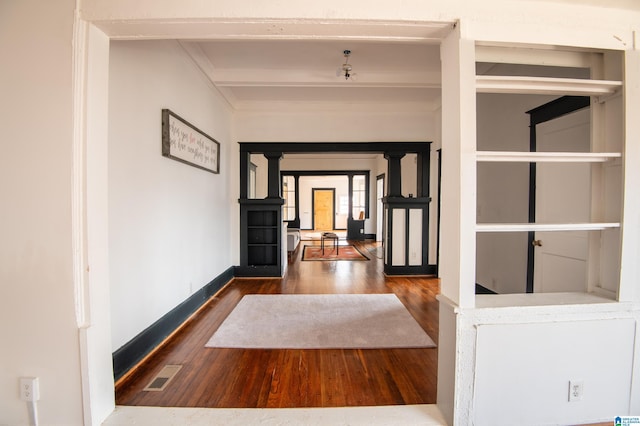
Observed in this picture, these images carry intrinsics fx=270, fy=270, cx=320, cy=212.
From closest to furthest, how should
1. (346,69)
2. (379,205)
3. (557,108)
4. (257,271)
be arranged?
(557,108) → (346,69) → (257,271) → (379,205)

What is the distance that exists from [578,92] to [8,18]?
2964 millimetres

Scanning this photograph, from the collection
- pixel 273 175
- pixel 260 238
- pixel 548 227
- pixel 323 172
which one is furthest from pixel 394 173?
pixel 323 172

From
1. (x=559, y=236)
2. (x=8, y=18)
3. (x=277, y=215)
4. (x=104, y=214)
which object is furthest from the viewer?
(x=277, y=215)

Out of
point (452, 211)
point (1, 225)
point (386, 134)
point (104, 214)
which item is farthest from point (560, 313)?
point (386, 134)

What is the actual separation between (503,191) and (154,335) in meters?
3.89

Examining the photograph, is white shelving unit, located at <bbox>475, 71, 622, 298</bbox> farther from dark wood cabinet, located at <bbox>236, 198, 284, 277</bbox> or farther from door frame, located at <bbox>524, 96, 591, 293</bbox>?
dark wood cabinet, located at <bbox>236, 198, 284, 277</bbox>

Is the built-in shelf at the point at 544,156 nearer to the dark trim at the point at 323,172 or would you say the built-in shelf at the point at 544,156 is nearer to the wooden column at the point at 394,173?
the wooden column at the point at 394,173

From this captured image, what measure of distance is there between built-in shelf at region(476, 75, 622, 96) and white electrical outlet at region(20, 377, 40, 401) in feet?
8.88

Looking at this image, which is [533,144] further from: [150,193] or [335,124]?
[150,193]

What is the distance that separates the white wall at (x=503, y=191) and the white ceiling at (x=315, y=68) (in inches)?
33.6

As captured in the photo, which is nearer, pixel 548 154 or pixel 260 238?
pixel 548 154

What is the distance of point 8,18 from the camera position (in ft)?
4.31

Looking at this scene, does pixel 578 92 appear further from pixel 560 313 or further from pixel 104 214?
pixel 104 214

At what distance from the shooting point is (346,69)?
3.15m
